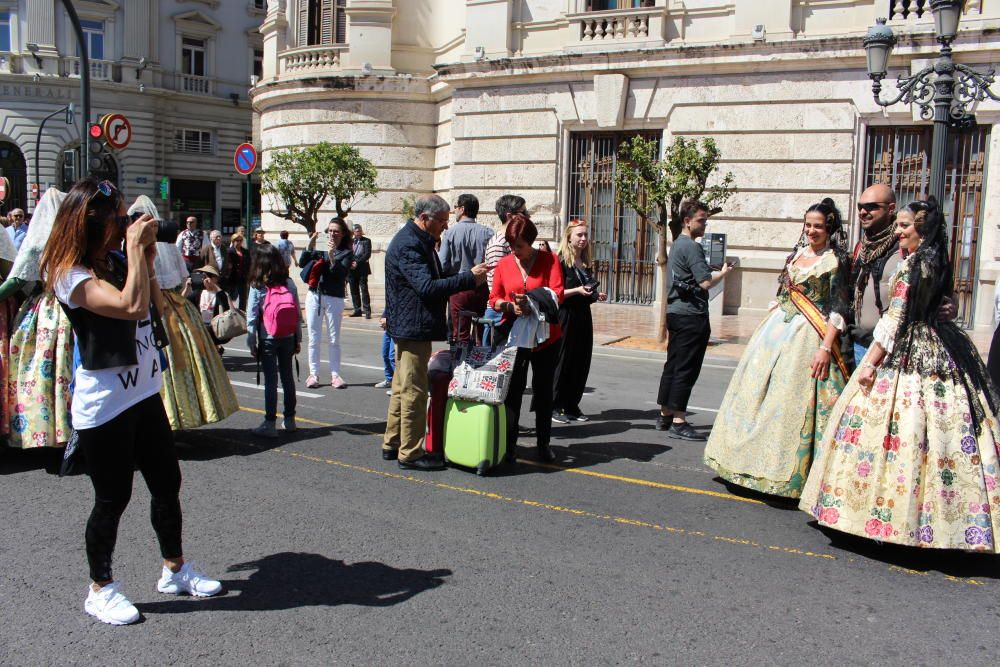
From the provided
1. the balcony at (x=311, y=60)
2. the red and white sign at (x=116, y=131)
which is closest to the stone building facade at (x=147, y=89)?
the balcony at (x=311, y=60)

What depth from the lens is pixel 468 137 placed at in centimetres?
2147

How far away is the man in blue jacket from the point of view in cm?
620

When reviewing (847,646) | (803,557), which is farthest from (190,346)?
(847,646)

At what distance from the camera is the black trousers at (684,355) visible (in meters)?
7.65

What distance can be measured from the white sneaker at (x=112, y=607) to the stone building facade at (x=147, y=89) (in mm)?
36427

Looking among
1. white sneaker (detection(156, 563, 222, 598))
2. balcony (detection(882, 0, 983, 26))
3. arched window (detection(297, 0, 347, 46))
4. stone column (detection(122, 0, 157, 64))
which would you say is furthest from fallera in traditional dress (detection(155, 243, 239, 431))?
stone column (detection(122, 0, 157, 64))

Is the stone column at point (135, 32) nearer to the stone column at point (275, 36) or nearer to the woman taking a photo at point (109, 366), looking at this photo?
the stone column at point (275, 36)

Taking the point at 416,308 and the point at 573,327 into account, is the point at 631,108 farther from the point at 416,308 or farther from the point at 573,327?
the point at 416,308

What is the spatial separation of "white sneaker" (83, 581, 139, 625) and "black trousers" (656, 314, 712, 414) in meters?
4.82

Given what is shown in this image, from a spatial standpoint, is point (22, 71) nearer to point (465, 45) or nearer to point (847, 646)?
point (465, 45)

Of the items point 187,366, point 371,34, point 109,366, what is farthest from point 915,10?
point 109,366

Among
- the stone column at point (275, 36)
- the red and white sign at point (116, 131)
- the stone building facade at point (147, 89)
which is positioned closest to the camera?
the red and white sign at point (116, 131)

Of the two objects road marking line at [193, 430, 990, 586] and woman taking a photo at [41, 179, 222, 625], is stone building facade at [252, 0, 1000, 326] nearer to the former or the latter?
road marking line at [193, 430, 990, 586]

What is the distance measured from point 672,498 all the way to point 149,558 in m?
3.12
